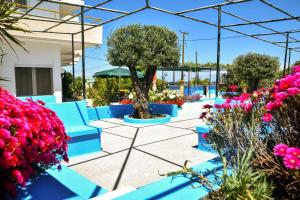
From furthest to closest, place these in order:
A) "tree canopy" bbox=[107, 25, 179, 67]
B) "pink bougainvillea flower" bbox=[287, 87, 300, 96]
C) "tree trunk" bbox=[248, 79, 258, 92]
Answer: "tree trunk" bbox=[248, 79, 258, 92] < "tree canopy" bbox=[107, 25, 179, 67] < "pink bougainvillea flower" bbox=[287, 87, 300, 96]

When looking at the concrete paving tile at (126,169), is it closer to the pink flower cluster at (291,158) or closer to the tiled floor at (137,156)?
the tiled floor at (137,156)

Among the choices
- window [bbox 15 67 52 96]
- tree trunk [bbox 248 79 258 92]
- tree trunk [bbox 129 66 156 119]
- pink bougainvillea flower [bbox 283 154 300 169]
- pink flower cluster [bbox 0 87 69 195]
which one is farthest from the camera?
tree trunk [bbox 248 79 258 92]

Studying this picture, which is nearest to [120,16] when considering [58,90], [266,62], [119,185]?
[119,185]

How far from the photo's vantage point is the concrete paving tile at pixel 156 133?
6.27m

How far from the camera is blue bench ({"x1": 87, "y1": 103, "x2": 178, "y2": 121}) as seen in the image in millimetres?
9445

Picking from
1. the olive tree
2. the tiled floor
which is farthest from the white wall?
the tiled floor

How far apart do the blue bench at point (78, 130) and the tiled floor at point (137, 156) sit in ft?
0.60

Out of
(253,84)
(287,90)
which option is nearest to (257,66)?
(253,84)

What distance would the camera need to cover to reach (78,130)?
4852 mm

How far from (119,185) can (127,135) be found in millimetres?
3177

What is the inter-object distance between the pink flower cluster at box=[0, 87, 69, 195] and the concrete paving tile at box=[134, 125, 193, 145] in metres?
3.59

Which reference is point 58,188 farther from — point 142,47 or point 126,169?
point 142,47

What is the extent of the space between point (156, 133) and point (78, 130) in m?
2.71

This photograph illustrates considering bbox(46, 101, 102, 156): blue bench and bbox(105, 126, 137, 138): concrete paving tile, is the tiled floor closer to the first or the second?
bbox(105, 126, 137, 138): concrete paving tile
